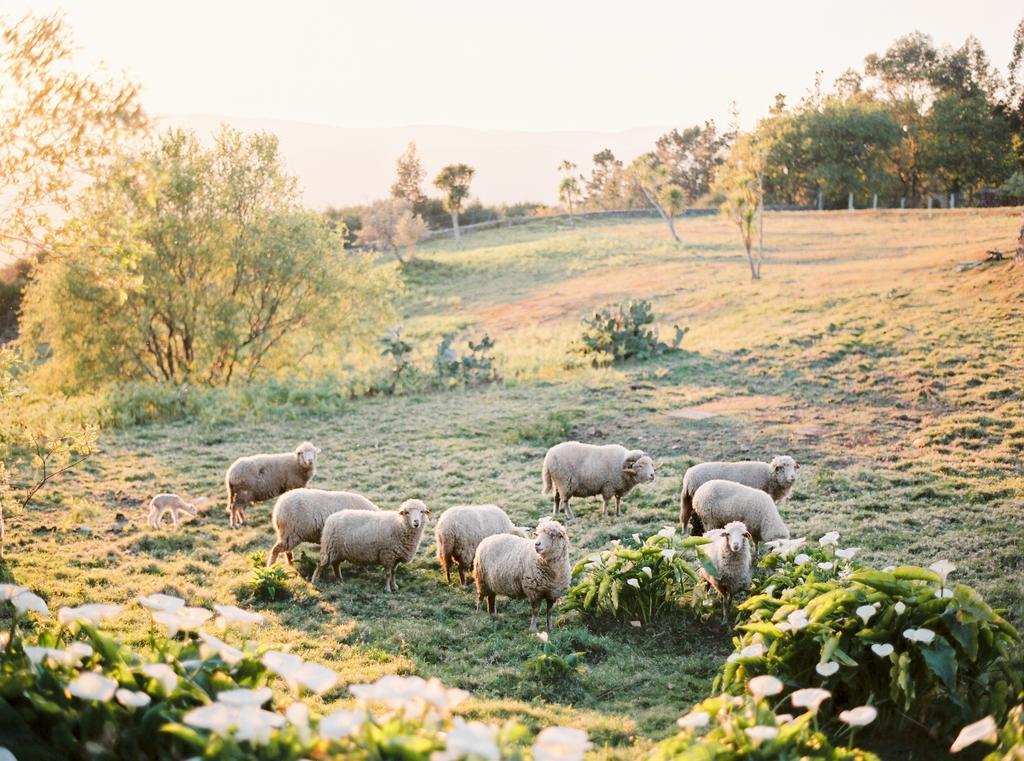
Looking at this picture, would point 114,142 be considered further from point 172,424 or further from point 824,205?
point 824,205

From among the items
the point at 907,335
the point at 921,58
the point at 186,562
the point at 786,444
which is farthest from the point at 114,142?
the point at 921,58

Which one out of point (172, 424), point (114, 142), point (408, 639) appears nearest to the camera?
point (408, 639)

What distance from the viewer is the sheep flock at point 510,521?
729cm

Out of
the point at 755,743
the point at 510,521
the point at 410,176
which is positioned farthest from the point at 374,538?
the point at 410,176

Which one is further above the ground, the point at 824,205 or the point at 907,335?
the point at 824,205

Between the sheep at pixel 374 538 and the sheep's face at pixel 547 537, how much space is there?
166cm

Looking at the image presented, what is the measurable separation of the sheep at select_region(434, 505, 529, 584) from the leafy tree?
49.9ft

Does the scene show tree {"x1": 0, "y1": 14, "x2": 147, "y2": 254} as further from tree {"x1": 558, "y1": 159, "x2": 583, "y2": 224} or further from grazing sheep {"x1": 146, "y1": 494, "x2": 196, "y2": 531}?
tree {"x1": 558, "y1": 159, "x2": 583, "y2": 224}

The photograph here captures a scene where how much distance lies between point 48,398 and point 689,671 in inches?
768

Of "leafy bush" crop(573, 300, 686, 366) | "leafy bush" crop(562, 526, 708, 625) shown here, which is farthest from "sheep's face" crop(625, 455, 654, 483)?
"leafy bush" crop(573, 300, 686, 366)

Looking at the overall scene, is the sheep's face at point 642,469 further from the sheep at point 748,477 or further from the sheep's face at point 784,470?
the sheep's face at point 784,470

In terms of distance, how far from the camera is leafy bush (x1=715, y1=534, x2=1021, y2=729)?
4.58 metres

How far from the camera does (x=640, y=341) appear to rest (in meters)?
21.9

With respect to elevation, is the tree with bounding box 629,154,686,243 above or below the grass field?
above
